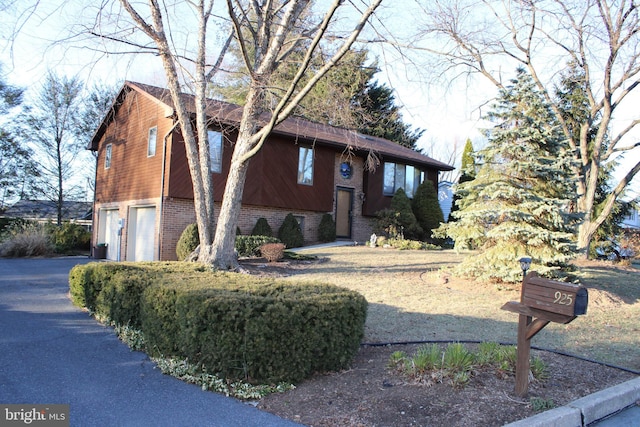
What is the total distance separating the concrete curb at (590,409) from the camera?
3697 millimetres

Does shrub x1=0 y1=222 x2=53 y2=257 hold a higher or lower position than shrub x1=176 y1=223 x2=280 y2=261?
lower

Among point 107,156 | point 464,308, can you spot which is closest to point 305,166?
point 107,156

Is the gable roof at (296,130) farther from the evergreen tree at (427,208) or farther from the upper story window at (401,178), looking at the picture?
the evergreen tree at (427,208)

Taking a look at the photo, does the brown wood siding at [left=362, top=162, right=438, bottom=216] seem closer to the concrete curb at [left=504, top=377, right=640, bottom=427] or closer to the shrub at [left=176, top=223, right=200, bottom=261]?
the shrub at [left=176, top=223, right=200, bottom=261]

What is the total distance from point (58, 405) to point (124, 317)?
7.81 ft

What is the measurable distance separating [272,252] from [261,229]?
4.21 m

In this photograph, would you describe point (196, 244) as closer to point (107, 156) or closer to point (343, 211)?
point (343, 211)

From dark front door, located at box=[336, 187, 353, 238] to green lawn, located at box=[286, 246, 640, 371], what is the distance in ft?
22.0

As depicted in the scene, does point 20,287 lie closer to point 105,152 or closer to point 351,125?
point 351,125

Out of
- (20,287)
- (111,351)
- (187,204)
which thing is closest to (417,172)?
(187,204)

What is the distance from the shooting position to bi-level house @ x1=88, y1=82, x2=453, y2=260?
15.8m

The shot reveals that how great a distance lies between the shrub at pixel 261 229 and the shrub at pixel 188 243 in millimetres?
3199

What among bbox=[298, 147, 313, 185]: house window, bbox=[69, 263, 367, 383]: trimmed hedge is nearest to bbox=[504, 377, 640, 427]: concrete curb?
bbox=[69, 263, 367, 383]: trimmed hedge

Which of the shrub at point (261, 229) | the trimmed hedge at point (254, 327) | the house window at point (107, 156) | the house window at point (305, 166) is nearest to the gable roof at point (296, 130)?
the house window at point (305, 166)
